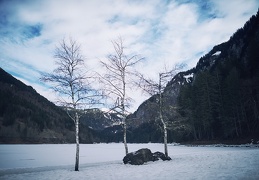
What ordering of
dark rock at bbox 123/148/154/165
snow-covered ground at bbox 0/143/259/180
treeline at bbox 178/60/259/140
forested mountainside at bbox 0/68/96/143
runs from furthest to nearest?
forested mountainside at bbox 0/68/96/143, treeline at bbox 178/60/259/140, dark rock at bbox 123/148/154/165, snow-covered ground at bbox 0/143/259/180

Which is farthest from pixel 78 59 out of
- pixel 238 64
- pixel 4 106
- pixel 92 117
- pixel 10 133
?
pixel 4 106

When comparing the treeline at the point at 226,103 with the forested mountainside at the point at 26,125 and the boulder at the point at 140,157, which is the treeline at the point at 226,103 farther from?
the forested mountainside at the point at 26,125

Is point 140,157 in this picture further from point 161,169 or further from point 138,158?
point 161,169

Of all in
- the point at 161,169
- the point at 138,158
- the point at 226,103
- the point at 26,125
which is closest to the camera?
the point at 161,169

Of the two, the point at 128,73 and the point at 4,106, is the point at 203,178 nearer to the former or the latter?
the point at 128,73

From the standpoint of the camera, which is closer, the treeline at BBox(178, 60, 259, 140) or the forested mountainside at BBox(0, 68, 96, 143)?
the treeline at BBox(178, 60, 259, 140)

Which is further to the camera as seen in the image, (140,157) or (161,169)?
(140,157)

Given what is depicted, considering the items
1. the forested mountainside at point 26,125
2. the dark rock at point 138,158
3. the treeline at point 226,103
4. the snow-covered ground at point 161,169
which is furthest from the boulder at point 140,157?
the forested mountainside at point 26,125

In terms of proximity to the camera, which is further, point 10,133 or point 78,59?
point 10,133

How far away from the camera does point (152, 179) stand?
971 centimetres

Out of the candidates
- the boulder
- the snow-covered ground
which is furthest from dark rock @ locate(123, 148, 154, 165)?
the snow-covered ground

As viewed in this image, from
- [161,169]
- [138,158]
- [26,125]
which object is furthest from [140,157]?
[26,125]

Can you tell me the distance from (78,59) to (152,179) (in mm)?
11038

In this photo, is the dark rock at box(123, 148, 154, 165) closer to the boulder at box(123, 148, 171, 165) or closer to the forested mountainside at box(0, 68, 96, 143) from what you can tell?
the boulder at box(123, 148, 171, 165)
